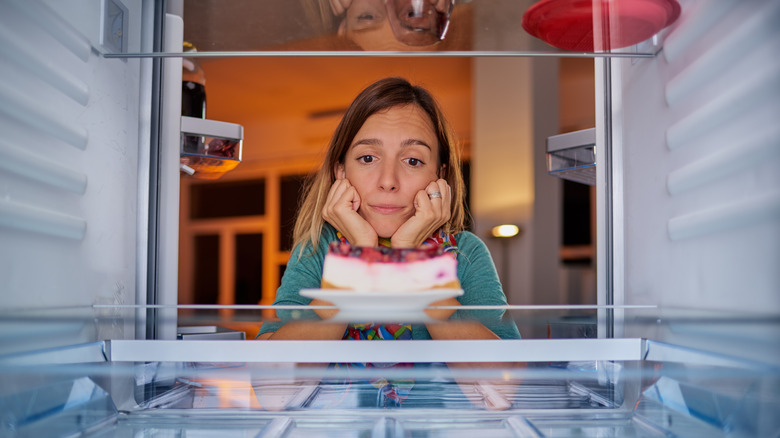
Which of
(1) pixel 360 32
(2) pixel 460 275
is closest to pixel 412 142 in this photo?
(2) pixel 460 275

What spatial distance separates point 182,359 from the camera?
1.95ft

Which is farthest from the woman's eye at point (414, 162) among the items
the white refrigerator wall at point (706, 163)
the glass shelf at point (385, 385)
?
the glass shelf at point (385, 385)

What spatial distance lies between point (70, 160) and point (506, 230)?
3280 mm

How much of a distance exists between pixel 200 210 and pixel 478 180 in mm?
3679

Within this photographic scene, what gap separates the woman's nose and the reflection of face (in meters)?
0.44

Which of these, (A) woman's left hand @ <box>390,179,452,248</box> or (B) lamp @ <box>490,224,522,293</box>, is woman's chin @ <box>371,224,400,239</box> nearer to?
(A) woman's left hand @ <box>390,179,452,248</box>

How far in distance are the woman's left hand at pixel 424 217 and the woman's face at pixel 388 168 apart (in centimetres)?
5

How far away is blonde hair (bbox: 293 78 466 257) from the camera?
1.31 meters

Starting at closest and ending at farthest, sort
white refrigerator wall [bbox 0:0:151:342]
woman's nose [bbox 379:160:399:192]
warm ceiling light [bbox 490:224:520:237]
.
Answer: white refrigerator wall [bbox 0:0:151:342], woman's nose [bbox 379:160:399:192], warm ceiling light [bbox 490:224:520:237]

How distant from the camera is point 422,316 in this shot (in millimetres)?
607

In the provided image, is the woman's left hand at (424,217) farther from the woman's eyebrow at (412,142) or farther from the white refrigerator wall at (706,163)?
the white refrigerator wall at (706,163)

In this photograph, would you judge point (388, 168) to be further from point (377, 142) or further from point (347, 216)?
point (347, 216)

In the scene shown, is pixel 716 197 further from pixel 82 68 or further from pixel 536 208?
pixel 536 208

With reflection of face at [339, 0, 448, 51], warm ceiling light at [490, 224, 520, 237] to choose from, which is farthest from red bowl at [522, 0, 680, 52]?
warm ceiling light at [490, 224, 520, 237]
